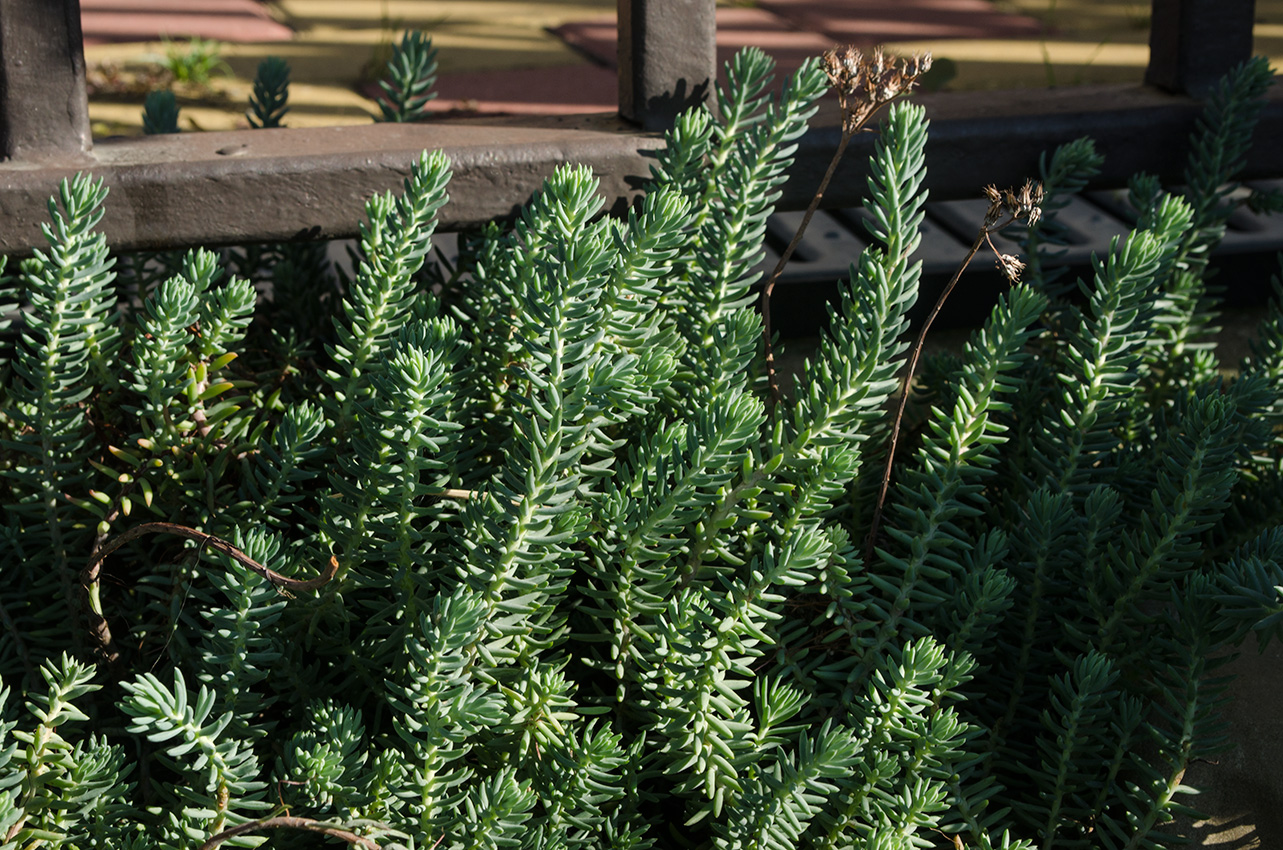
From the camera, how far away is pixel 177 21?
3693mm

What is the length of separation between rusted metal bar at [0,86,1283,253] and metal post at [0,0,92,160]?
27 millimetres

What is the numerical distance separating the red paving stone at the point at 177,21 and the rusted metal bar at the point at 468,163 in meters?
2.37

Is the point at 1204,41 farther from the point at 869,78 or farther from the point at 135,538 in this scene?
the point at 135,538

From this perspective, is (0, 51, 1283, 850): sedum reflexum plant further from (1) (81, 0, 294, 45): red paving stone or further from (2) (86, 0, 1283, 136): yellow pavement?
(1) (81, 0, 294, 45): red paving stone

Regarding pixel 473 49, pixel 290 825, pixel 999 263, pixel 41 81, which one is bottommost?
pixel 290 825

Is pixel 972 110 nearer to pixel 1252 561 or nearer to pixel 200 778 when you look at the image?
pixel 1252 561

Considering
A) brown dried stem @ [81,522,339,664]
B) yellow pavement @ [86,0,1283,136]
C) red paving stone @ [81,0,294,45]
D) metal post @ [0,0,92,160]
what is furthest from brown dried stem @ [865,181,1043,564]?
red paving stone @ [81,0,294,45]

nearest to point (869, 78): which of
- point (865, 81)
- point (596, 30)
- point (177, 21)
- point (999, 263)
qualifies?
point (865, 81)

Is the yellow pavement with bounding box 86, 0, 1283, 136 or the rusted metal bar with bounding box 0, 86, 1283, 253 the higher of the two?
the rusted metal bar with bounding box 0, 86, 1283, 253

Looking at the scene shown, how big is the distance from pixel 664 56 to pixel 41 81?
2.39ft

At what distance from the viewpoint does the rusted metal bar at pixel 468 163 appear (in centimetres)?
138

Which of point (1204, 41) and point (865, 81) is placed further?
point (1204, 41)

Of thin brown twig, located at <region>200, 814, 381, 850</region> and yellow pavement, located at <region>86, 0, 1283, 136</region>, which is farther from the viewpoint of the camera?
yellow pavement, located at <region>86, 0, 1283, 136</region>

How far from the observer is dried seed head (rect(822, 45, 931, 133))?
1.15 meters
